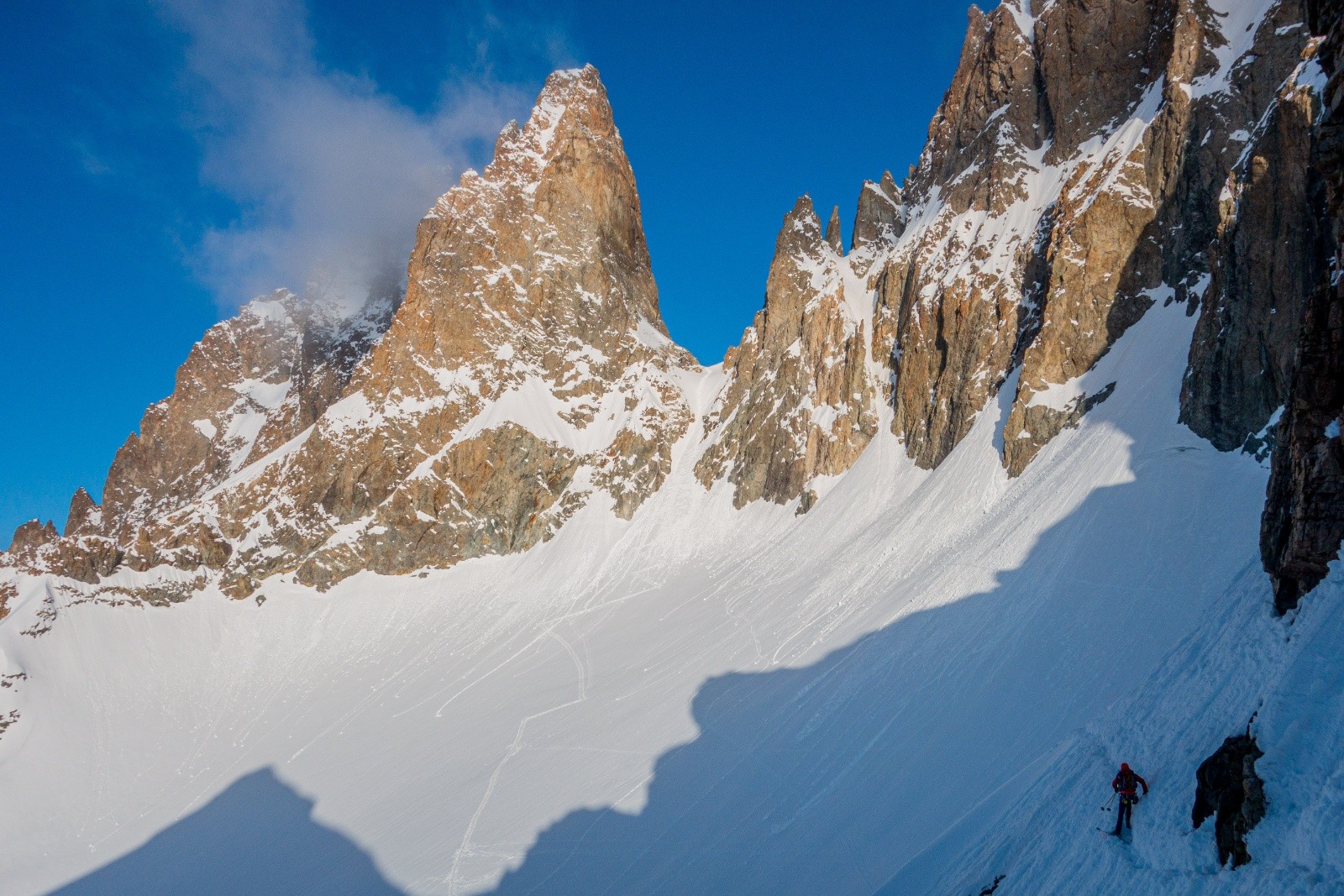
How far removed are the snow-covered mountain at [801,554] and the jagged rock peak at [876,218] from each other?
0.69m

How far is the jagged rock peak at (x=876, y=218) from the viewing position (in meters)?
78.4

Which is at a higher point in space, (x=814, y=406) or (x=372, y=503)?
(x=372, y=503)

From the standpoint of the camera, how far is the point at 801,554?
51.9m

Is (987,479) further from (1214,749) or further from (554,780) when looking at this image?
(1214,749)

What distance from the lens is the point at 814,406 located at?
6562 centimetres

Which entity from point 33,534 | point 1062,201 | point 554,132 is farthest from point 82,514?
point 1062,201

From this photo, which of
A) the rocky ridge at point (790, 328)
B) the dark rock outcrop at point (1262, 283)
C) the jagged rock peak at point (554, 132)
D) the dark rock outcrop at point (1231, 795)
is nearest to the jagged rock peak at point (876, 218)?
the rocky ridge at point (790, 328)

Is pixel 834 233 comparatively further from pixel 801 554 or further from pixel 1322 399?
pixel 1322 399

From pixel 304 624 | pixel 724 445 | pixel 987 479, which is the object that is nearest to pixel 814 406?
pixel 724 445

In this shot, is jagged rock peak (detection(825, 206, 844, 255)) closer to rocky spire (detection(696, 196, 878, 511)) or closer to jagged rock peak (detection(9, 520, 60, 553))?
rocky spire (detection(696, 196, 878, 511))

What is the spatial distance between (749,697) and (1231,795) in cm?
2499

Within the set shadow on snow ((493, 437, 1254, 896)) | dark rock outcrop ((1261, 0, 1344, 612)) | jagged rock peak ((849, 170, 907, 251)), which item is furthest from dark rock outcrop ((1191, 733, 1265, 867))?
jagged rock peak ((849, 170, 907, 251))

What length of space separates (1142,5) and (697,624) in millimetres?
55225

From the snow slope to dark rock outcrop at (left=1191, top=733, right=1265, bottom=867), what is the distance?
23cm
